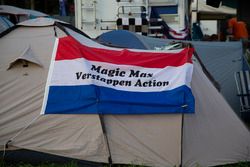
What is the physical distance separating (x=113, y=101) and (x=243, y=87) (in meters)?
3.67

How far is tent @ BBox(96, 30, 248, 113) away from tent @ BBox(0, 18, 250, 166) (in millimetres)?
2587

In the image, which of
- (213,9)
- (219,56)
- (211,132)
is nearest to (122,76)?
(211,132)

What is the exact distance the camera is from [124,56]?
6.35 meters

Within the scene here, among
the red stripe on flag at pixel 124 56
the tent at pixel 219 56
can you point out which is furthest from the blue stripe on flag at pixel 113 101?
the tent at pixel 219 56

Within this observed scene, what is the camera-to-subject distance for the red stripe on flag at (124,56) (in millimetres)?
6293

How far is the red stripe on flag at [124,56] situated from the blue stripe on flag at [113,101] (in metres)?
0.38

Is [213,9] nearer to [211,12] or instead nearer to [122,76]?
[211,12]

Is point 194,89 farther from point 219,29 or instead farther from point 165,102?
point 219,29

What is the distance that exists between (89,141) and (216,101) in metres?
1.69

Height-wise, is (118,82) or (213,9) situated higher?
(213,9)

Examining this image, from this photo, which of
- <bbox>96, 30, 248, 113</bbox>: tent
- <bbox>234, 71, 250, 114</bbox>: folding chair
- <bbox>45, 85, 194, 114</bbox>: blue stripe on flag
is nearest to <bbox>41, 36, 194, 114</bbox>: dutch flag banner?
<bbox>45, 85, 194, 114</bbox>: blue stripe on flag

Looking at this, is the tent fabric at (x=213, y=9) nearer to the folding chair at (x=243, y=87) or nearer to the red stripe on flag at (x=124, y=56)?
the folding chair at (x=243, y=87)

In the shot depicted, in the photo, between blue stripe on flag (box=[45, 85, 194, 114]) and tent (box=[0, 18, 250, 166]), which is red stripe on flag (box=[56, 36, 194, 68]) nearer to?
tent (box=[0, 18, 250, 166])

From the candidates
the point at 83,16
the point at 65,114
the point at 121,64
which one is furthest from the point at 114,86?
the point at 83,16
